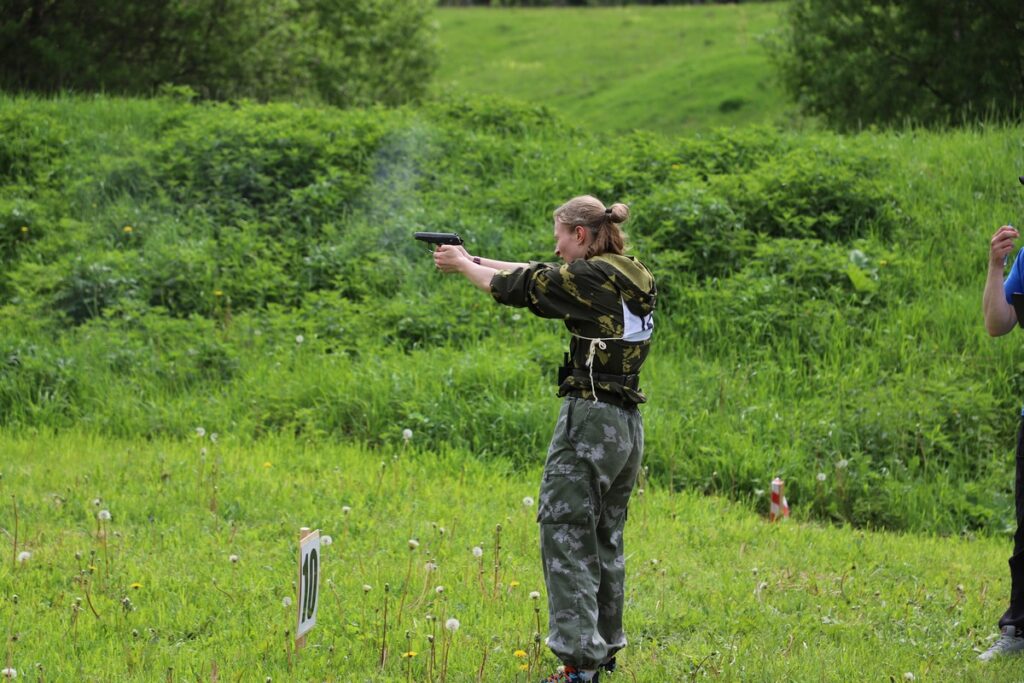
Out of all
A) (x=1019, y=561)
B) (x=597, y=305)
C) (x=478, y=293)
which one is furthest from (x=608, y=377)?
(x=478, y=293)

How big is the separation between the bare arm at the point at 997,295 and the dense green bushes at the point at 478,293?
2854mm

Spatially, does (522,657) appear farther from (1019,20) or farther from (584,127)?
(1019,20)

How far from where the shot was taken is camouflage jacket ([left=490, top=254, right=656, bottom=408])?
4.48m

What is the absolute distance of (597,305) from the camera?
4.49 m

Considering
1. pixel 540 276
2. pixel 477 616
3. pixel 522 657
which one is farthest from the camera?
pixel 477 616

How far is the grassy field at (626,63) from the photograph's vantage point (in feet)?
78.5

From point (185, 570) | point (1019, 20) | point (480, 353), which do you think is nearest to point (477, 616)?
point (185, 570)

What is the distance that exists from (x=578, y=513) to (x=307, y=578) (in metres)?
1.05

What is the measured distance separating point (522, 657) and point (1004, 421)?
193 inches

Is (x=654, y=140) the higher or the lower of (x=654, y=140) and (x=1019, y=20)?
the lower

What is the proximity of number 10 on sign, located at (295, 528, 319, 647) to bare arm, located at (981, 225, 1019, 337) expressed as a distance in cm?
292

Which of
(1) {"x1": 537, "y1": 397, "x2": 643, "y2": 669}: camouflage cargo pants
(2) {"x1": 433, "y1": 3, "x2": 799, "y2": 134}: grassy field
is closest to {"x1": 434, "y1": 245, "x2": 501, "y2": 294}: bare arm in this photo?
(1) {"x1": 537, "y1": 397, "x2": 643, "y2": 669}: camouflage cargo pants

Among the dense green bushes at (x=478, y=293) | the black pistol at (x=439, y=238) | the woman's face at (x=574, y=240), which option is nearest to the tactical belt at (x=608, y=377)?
the woman's face at (x=574, y=240)

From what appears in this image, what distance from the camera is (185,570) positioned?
19.2 feet
